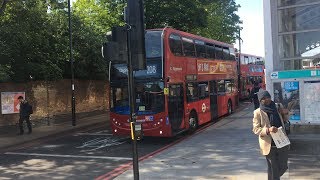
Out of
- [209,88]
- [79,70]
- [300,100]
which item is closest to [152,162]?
[300,100]

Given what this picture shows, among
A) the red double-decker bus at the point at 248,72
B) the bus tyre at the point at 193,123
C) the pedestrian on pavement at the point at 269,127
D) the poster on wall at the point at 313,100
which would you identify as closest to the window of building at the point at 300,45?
the poster on wall at the point at 313,100

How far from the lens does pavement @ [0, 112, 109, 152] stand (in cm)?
1642

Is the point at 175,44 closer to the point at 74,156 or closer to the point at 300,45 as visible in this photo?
the point at 74,156

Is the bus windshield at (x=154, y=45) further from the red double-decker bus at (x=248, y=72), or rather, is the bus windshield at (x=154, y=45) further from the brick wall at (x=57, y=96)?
the red double-decker bus at (x=248, y=72)

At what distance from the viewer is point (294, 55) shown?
11094mm

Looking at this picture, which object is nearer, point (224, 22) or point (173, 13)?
point (173, 13)

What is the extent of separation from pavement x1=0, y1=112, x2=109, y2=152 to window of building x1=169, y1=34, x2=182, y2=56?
637 centimetres

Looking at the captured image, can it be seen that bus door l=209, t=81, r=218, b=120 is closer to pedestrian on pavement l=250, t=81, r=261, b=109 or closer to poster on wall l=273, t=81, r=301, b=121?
pedestrian on pavement l=250, t=81, r=261, b=109

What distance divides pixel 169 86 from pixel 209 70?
5.29m

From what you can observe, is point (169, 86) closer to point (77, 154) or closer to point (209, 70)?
point (77, 154)

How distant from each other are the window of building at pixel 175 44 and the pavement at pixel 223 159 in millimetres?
3044

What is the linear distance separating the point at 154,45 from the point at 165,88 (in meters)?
1.46

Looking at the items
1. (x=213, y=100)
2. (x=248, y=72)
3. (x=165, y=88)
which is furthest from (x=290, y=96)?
(x=248, y=72)

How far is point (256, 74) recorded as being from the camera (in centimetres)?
3881
